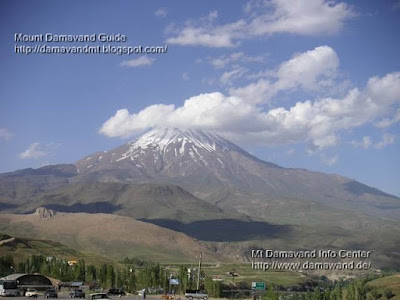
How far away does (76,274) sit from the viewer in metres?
199

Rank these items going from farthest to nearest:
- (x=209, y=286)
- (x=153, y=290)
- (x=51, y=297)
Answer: (x=153, y=290) → (x=209, y=286) → (x=51, y=297)

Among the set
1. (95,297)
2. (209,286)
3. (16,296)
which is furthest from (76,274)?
(95,297)

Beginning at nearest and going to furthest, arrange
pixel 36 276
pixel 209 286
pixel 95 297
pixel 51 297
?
pixel 95 297
pixel 51 297
pixel 36 276
pixel 209 286

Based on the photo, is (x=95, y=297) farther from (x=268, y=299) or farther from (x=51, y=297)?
(x=268, y=299)

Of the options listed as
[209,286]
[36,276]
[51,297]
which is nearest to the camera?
[51,297]

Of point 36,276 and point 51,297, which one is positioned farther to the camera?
point 36,276

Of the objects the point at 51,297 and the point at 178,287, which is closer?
the point at 51,297

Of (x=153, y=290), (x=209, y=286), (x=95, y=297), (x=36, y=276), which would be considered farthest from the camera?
(x=153, y=290)

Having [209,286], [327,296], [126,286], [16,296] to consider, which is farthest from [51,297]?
[327,296]

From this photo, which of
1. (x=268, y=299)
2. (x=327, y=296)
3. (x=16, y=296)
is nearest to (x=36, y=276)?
(x=16, y=296)

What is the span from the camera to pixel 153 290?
18812 centimetres

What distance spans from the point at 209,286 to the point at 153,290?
2119cm

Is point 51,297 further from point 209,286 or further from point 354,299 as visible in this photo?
point 354,299

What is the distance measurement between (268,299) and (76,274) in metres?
77.0
